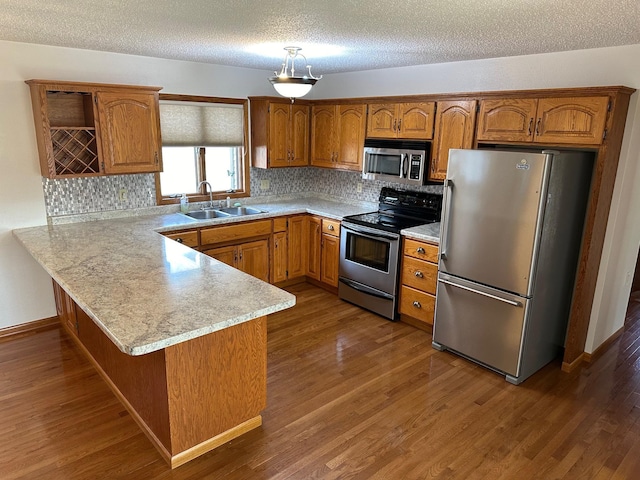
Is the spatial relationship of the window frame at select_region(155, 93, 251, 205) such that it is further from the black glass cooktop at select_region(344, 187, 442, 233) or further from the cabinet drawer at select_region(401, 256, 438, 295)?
the cabinet drawer at select_region(401, 256, 438, 295)

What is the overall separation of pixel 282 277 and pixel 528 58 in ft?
10.4

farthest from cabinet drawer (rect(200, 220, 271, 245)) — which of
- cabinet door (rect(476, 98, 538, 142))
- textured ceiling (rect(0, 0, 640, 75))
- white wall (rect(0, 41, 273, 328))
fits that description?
cabinet door (rect(476, 98, 538, 142))

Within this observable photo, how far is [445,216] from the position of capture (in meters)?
3.50

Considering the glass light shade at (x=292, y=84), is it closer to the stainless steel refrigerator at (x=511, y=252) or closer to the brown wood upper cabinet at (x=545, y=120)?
the stainless steel refrigerator at (x=511, y=252)

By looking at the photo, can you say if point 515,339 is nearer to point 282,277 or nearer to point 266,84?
point 282,277

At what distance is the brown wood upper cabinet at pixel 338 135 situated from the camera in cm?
470

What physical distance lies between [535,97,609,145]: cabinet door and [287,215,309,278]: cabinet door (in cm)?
254

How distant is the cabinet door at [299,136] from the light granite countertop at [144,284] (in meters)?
1.78

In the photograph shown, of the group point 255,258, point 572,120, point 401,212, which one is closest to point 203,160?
point 255,258

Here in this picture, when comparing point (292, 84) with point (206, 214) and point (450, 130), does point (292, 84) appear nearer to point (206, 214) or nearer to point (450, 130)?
point (450, 130)

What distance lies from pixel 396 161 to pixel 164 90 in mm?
2358

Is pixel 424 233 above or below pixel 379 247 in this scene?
above

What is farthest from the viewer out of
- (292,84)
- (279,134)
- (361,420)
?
(279,134)

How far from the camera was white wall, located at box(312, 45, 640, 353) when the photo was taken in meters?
3.19
